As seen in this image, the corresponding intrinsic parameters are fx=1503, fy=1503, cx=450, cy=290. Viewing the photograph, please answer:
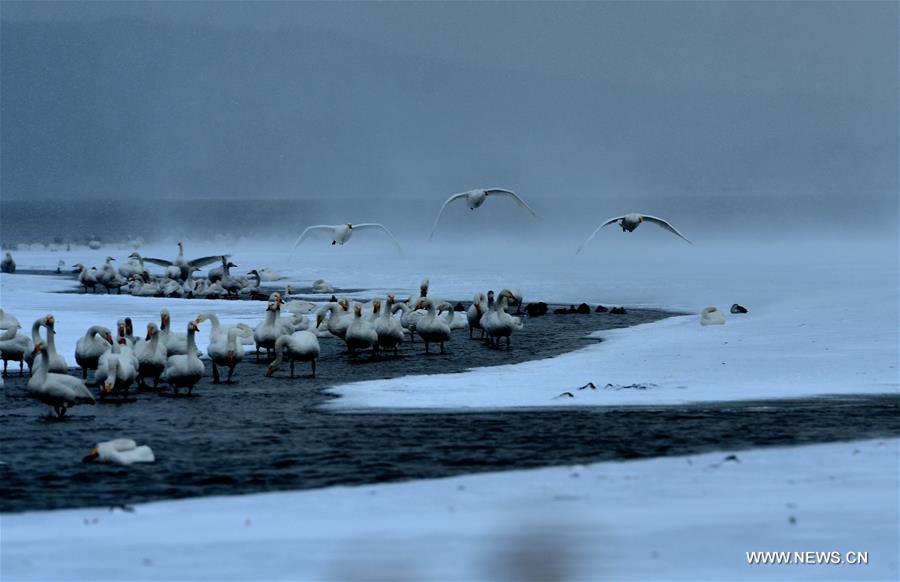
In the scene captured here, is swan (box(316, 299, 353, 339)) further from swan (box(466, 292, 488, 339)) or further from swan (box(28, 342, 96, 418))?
swan (box(28, 342, 96, 418))

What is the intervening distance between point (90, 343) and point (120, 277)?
971 inches

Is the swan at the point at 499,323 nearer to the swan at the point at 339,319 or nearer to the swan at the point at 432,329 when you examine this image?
the swan at the point at 432,329

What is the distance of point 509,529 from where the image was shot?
1104cm

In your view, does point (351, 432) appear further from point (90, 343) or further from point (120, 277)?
point (120, 277)

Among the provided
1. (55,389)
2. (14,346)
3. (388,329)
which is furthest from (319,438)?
(388,329)

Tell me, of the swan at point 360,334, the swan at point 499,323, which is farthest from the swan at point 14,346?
the swan at point 499,323

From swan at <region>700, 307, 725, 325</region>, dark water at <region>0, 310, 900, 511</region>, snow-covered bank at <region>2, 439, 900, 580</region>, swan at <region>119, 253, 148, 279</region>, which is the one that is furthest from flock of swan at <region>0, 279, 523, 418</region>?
swan at <region>119, 253, 148, 279</region>

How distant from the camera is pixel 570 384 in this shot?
2061 centimetres

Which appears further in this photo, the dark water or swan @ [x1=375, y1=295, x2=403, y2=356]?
swan @ [x1=375, y1=295, x2=403, y2=356]

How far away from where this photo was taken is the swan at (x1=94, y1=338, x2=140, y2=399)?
19062 mm

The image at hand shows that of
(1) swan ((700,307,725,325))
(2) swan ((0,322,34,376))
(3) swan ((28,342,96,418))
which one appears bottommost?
(3) swan ((28,342,96,418))

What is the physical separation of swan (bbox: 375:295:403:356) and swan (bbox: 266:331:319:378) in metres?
2.72

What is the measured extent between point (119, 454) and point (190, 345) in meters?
5.14

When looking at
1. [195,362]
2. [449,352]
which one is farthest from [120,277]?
[195,362]
